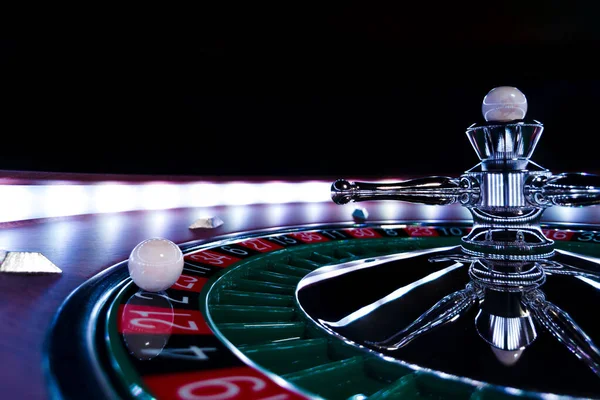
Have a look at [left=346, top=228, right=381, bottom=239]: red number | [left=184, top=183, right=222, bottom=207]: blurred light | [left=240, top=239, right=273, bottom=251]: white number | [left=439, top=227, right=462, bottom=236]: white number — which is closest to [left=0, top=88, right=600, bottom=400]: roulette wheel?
[left=240, top=239, right=273, bottom=251]: white number

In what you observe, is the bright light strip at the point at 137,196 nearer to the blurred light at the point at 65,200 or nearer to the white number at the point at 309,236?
the blurred light at the point at 65,200

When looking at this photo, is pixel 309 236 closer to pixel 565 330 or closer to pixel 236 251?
pixel 236 251

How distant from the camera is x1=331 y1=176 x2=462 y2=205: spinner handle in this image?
1.11m

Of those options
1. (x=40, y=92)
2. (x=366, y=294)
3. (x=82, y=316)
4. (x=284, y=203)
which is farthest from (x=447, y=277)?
(x=40, y=92)

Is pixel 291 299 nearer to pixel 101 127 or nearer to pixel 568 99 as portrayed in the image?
pixel 101 127

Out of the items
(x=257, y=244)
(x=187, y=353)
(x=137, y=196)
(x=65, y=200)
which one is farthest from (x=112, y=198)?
(x=187, y=353)

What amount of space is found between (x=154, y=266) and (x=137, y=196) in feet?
6.92

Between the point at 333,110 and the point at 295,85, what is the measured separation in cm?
56

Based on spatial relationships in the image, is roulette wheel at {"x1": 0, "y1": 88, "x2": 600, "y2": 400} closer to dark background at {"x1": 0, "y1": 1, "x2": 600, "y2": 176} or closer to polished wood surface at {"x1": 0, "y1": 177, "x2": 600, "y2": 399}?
polished wood surface at {"x1": 0, "y1": 177, "x2": 600, "y2": 399}

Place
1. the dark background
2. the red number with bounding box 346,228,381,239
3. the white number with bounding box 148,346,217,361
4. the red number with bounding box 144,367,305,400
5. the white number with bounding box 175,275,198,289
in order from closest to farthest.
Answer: the red number with bounding box 144,367,305,400, the white number with bounding box 148,346,217,361, the white number with bounding box 175,275,198,289, the red number with bounding box 346,228,381,239, the dark background

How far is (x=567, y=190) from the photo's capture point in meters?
0.94

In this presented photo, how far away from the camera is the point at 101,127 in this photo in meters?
5.31

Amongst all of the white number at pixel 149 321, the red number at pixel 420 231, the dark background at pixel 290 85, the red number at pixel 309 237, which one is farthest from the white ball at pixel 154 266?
the dark background at pixel 290 85

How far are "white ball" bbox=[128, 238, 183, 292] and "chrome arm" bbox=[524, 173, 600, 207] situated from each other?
0.88 meters
